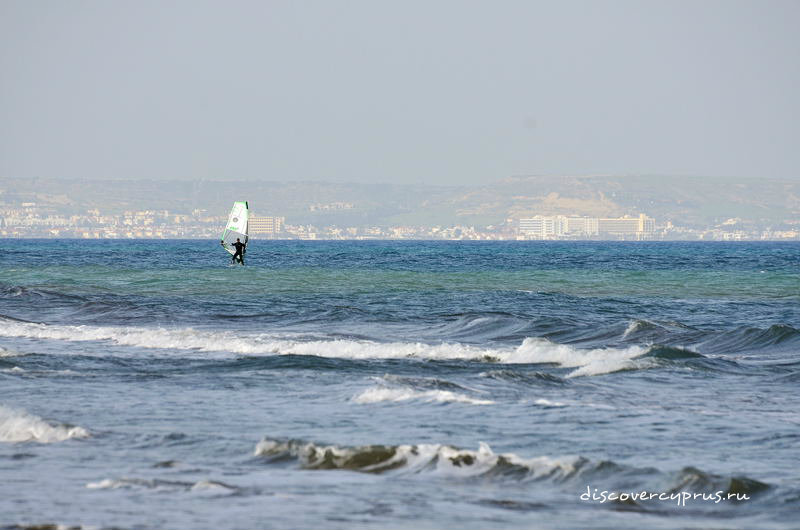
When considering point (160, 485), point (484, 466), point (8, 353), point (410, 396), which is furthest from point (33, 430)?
point (8, 353)

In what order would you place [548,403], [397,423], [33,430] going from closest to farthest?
[33,430] → [397,423] → [548,403]

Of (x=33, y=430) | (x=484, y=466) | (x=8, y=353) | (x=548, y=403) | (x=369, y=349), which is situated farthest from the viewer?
(x=369, y=349)

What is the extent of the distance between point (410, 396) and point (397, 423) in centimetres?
240

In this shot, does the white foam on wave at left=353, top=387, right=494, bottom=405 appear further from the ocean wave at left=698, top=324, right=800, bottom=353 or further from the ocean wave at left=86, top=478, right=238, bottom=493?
the ocean wave at left=698, top=324, right=800, bottom=353

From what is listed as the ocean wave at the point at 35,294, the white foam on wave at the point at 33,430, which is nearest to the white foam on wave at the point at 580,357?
the white foam on wave at the point at 33,430

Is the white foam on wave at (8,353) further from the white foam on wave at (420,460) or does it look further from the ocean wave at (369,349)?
the white foam on wave at (420,460)

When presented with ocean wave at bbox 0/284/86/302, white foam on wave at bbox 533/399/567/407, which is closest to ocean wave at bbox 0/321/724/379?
white foam on wave at bbox 533/399/567/407

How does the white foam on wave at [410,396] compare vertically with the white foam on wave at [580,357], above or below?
above

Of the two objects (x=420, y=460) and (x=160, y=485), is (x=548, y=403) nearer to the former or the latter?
(x=420, y=460)

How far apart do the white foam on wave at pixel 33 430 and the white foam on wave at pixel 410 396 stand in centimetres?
460

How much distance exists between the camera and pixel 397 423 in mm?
16359

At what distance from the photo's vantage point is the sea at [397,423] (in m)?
11.8

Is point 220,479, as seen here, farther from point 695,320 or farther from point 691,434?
point 695,320

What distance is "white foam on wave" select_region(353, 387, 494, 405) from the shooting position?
1834 cm
